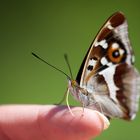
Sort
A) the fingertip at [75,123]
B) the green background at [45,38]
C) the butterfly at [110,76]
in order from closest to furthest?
the fingertip at [75,123]
the butterfly at [110,76]
the green background at [45,38]

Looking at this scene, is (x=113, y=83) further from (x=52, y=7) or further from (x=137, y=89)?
(x=52, y=7)

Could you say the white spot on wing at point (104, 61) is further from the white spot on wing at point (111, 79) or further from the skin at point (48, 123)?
the skin at point (48, 123)

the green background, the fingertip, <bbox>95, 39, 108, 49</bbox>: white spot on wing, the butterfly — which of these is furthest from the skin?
the green background

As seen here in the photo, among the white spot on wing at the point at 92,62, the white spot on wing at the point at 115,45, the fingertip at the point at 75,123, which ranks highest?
the white spot on wing at the point at 115,45

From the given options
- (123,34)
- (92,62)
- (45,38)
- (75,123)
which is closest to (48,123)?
(75,123)

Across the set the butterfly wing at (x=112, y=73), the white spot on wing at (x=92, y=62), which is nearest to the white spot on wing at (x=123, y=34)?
the butterfly wing at (x=112, y=73)

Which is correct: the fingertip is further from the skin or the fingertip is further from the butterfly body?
the butterfly body

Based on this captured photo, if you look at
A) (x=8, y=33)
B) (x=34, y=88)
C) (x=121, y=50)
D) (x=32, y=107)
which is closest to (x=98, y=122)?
(x=32, y=107)
